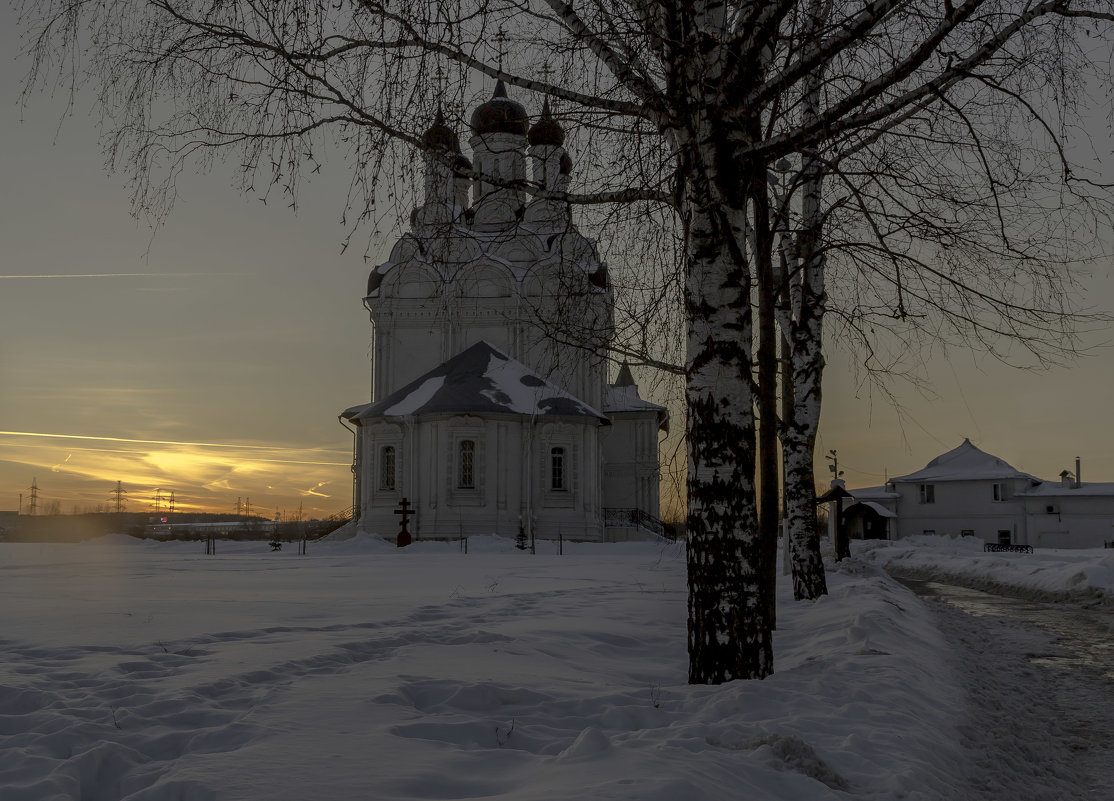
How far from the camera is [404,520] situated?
30.7 metres

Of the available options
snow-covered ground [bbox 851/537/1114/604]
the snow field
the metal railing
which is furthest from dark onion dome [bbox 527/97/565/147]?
the metal railing

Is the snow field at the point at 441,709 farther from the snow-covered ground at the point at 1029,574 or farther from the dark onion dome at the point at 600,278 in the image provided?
the snow-covered ground at the point at 1029,574

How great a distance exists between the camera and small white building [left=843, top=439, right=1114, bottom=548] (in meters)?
59.7

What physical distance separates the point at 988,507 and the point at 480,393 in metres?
41.5

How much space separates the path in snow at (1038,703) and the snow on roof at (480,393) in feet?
71.2

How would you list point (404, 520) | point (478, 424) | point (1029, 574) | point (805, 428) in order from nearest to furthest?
1. point (805, 428)
2. point (1029, 574)
3. point (404, 520)
4. point (478, 424)

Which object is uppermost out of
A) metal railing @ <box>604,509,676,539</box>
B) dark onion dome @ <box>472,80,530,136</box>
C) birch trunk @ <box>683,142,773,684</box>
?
dark onion dome @ <box>472,80,530,136</box>

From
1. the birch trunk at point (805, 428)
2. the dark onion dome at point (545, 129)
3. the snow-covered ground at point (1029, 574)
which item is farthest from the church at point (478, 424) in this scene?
the dark onion dome at point (545, 129)

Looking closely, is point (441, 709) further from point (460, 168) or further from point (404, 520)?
point (404, 520)

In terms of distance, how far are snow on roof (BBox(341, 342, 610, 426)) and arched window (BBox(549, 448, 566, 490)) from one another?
1.46 m

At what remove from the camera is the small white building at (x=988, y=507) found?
5969cm

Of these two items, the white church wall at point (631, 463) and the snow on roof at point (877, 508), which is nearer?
the white church wall at point (631, 463)

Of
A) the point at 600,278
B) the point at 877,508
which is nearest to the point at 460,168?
the point at 600,278

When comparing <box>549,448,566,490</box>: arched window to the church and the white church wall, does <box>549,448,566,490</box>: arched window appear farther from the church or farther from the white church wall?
the white church wall
